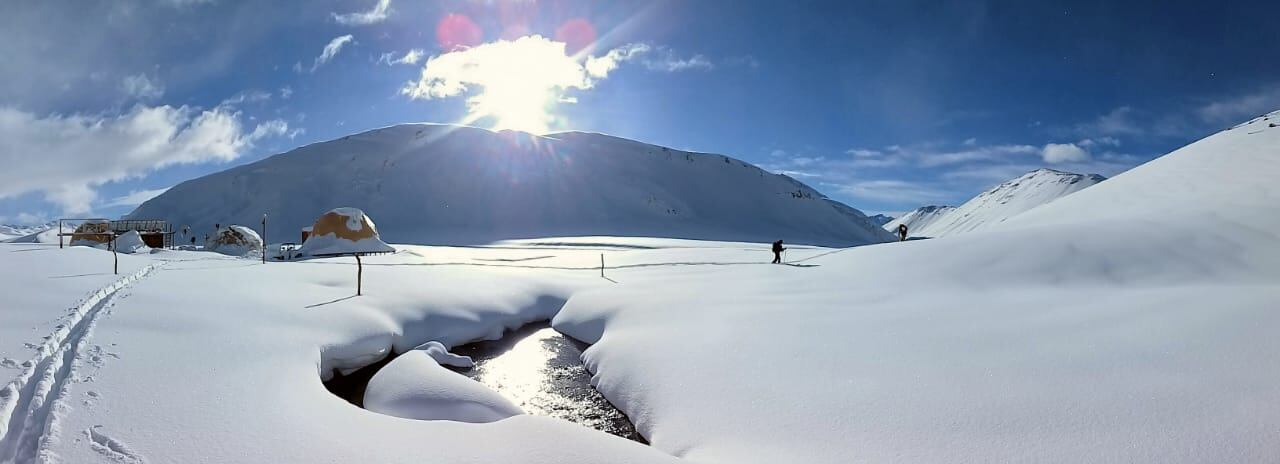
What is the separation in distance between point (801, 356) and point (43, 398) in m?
9.84

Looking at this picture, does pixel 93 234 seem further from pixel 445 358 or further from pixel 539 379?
pixel 539 379

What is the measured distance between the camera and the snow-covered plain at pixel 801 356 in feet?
18.2

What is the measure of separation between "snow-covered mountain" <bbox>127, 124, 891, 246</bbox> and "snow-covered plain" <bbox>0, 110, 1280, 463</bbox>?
60534 mm

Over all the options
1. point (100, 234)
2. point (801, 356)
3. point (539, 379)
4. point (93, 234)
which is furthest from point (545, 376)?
point (93, 234)

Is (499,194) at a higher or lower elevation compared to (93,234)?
higher

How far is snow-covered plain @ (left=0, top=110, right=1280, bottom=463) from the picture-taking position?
556cm

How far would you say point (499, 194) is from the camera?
93.6 m

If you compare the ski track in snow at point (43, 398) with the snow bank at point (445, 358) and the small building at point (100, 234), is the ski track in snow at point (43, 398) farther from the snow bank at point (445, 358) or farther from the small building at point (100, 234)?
the small building at point (100, 234)

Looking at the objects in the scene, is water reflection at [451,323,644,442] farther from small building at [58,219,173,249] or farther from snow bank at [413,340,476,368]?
small building at [58,219,173,249]

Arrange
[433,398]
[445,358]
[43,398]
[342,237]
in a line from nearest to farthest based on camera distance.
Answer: [43,398] → [433,398] → [445,358] → [342,237]

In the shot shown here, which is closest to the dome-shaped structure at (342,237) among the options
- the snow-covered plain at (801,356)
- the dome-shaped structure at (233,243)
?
the dome-shaped structure at (233,243)

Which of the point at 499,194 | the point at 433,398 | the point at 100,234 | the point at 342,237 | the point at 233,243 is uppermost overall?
the point at 499,194

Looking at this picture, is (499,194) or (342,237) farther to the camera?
(499,194)

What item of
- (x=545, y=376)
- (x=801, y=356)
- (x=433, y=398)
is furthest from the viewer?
(x=545, y=376)
